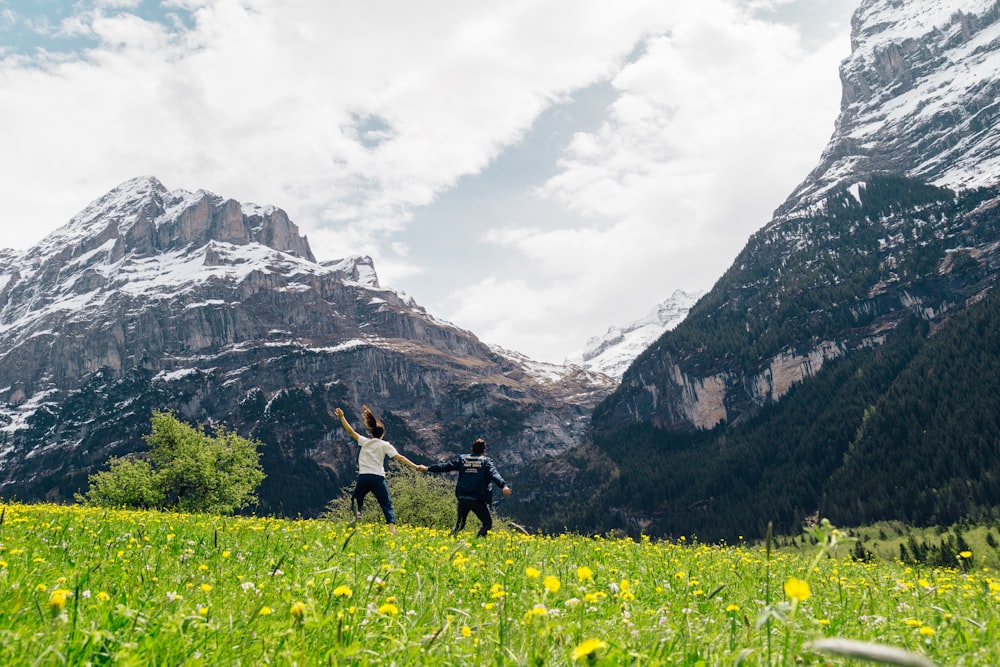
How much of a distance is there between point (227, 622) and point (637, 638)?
8.10ft

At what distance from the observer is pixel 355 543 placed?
364 inches

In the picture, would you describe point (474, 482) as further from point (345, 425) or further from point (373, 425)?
point (345, 425)

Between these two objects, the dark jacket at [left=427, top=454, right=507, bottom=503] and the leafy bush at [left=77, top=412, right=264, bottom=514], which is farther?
the leafy bush at [left=77, top=412, right=264, bottom=514]

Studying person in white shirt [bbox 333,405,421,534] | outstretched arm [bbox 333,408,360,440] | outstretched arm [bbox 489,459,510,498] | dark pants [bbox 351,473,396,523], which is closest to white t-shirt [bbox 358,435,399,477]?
person in white shirt [bbox 333,405,421,534]

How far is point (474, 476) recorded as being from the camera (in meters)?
16.9

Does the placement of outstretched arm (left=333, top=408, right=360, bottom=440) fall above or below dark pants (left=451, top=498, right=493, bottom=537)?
above

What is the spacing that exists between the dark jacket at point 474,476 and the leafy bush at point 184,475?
143 ft

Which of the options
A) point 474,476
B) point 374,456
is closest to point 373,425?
point 374,456

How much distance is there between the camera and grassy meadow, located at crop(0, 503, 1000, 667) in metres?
2.60

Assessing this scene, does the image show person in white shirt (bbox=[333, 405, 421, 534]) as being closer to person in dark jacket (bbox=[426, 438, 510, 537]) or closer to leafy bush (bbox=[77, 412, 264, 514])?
person in dark jacket (bbox=[426, 438, 510, 537])

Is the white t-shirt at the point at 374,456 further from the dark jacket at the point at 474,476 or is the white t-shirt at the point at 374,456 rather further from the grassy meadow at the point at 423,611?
the grassy meadow at the point at 423,611

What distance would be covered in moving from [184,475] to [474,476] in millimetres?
47443

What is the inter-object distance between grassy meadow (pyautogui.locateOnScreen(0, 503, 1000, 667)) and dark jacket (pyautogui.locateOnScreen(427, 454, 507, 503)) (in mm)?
7673

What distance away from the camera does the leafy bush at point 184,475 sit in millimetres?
53938
